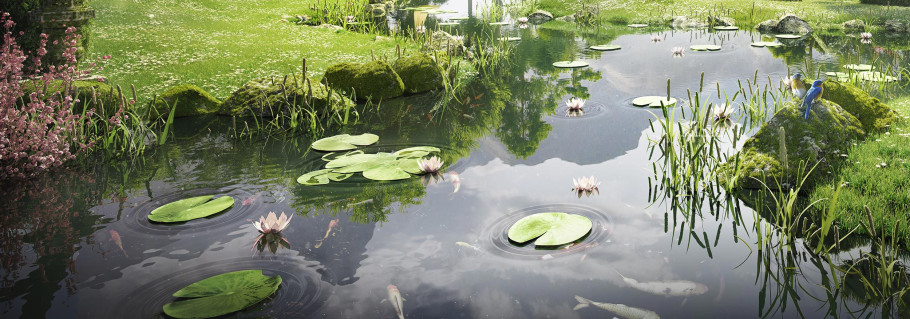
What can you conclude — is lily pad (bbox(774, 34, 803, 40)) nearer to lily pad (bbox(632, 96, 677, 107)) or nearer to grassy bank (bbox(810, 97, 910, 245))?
lily pad (bbox(632, 96, 677, 107))

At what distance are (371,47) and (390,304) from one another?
856 centimetres

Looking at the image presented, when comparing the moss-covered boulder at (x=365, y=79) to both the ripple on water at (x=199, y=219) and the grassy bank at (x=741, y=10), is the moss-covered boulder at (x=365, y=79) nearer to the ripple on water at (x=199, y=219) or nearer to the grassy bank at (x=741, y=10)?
the ripple on water at (x=199, y=219)

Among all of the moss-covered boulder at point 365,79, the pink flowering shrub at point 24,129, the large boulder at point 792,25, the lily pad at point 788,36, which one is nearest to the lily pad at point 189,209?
the pink flowering shrub at point 24,129

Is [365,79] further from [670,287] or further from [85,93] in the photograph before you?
[670,287]

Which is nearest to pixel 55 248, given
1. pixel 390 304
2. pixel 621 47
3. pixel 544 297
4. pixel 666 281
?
pixel 390 304

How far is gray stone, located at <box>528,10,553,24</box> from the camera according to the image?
16609mm

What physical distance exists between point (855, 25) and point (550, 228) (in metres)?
11.9

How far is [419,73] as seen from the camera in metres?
8.50

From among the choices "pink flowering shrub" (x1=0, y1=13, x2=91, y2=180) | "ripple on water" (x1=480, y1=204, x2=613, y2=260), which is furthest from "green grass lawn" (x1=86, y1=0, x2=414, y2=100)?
"ripple on water" (x1=480, y1=204, x2=613, y2=260)

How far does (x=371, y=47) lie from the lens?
1116 centimetres

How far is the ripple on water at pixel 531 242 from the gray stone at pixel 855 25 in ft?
37.2

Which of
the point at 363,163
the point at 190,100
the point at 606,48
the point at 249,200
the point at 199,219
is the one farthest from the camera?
the point at 606,48

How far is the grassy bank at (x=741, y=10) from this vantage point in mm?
13273

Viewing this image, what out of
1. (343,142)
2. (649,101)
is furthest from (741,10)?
(343,142)
